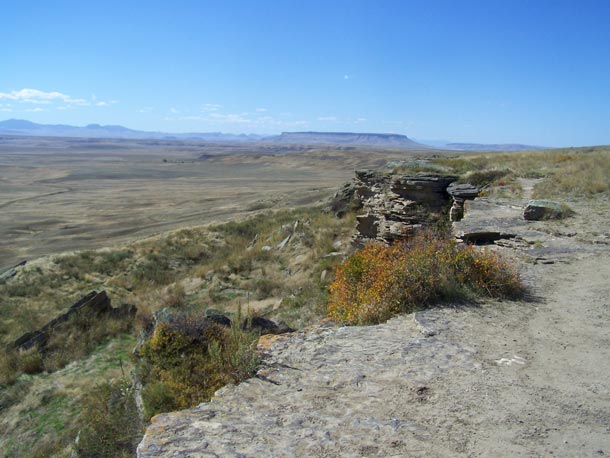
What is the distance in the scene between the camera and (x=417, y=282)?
602 cm

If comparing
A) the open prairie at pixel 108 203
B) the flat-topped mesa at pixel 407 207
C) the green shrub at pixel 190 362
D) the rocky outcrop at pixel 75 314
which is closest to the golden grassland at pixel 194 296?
the green shrub at pixel 190 362

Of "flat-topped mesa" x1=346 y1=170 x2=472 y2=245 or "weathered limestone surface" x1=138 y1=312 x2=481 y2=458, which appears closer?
"weathered limestone surface" x1=138 y1=312 x2=481 y2=458

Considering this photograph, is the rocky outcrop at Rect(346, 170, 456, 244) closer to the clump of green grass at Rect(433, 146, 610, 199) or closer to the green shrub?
the clump of green grass at Rect(433, 146, 610, 199)

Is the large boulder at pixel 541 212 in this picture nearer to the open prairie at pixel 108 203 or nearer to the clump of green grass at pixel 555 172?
the clump of green grass at pixel 555 172

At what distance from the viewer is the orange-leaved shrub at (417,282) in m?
5.93

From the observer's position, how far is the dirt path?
10.8 feet

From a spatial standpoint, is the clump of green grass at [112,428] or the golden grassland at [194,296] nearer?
the clump of green grass at [112,428]

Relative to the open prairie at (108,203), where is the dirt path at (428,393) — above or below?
above

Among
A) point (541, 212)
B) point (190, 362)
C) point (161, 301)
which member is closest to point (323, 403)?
point (190, 362)

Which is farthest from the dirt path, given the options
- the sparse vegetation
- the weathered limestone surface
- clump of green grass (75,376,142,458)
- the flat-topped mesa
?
the flat-topped mesa

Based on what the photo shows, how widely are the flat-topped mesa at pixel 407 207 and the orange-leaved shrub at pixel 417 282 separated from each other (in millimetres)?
5792

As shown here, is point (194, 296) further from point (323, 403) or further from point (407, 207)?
point (323, 403)

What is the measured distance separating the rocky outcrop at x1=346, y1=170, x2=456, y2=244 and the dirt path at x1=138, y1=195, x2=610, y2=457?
6.91 meters

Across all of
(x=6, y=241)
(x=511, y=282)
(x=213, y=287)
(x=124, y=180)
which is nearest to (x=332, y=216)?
(x=213, y=287)
